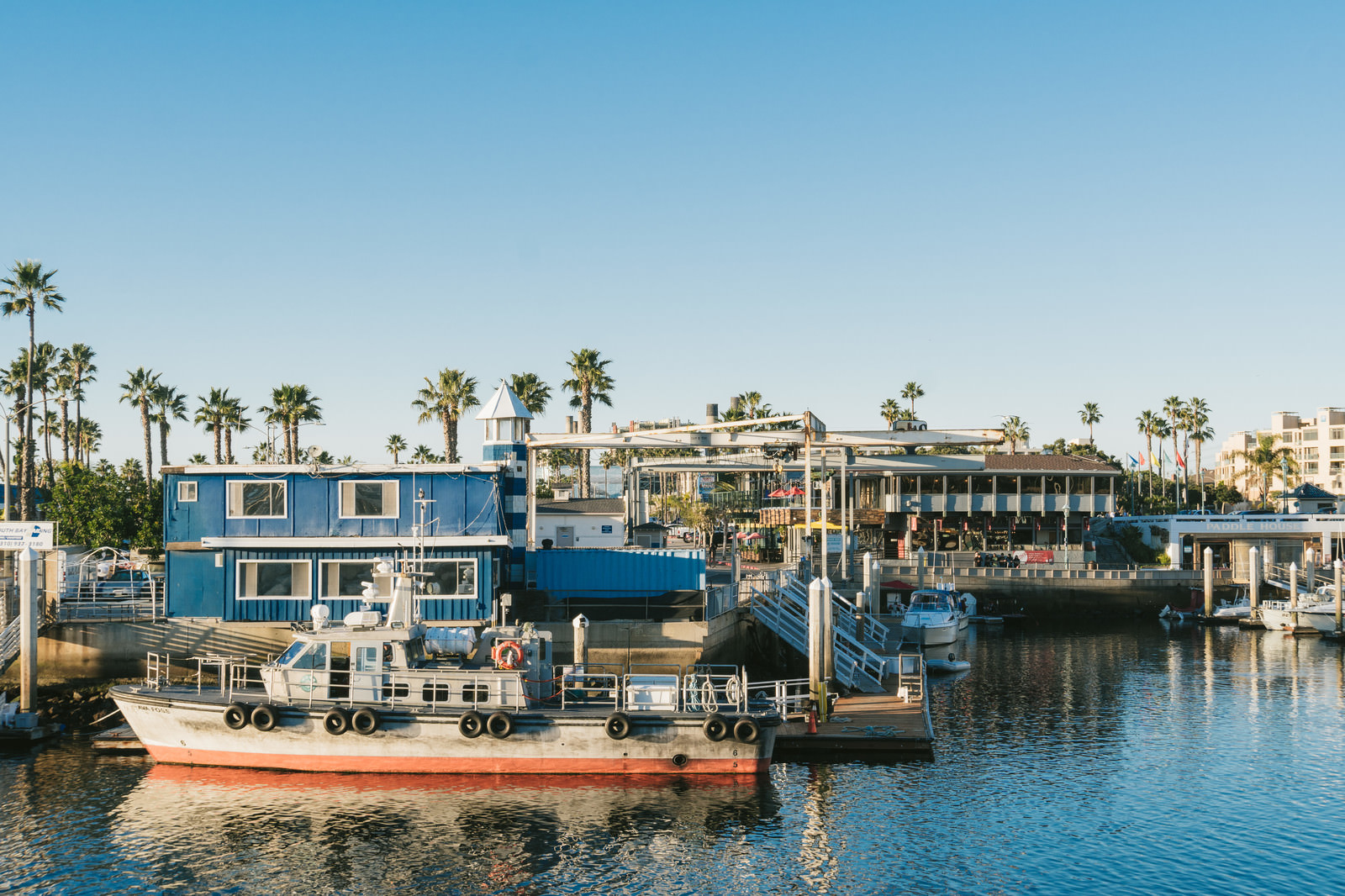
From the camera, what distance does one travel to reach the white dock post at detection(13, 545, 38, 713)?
3125 centimetres

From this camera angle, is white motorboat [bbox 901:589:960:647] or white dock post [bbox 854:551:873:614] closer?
white dock post [bbox 854:551:873:614]

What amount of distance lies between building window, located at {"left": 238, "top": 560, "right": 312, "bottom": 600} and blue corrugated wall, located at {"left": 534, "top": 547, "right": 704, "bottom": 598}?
8193mm

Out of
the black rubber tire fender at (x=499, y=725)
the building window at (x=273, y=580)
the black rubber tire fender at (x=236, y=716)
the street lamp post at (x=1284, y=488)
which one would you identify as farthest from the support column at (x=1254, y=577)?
the black rubber tire fender at (x=236, y=716)

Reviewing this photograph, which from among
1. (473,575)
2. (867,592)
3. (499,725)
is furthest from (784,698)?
(867,592)

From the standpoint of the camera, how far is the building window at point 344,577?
1383 inches

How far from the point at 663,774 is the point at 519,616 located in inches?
464

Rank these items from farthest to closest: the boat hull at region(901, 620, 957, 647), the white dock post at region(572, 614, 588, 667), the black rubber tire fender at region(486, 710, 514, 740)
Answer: the boat hull at region(901, 620, 957, 647)
the white dock post at region(572, 614, 588, 667)
the black rubber tire fender at region(486, 710, 514, 740)

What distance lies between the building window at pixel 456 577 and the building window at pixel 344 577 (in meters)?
1.77

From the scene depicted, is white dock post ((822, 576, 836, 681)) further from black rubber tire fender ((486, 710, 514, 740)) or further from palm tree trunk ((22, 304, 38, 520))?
palm tree trunk ((22, 304, 38, 520))

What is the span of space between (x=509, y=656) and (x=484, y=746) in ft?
7.71

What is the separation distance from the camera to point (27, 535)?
36062 millimetres

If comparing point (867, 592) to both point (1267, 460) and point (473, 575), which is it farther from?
point (1267, 460)

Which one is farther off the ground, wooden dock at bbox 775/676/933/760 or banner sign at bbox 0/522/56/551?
banner sign at bbox 0/522/56/551

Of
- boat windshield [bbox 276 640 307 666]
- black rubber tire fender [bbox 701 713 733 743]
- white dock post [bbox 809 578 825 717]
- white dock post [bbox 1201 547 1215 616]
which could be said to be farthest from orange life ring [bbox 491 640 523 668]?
white dock post [bbox 1201 547 1215 616]
